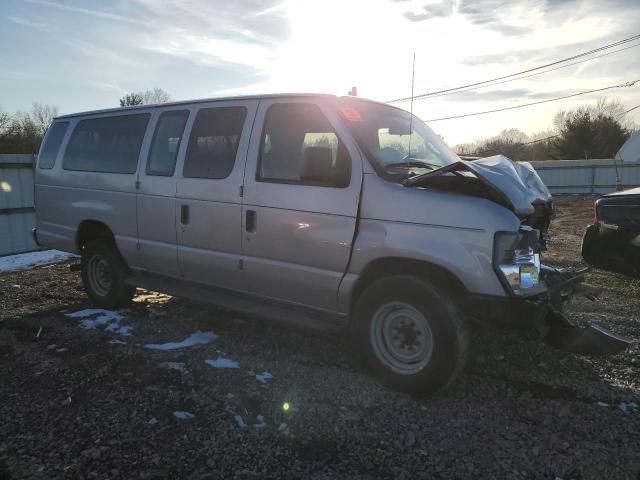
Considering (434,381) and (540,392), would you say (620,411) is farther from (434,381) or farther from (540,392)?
(434,381)

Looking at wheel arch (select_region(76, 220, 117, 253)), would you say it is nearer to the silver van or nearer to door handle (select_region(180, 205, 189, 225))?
the silver van

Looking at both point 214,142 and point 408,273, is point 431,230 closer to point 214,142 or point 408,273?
point 408,273

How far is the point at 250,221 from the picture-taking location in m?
4.27

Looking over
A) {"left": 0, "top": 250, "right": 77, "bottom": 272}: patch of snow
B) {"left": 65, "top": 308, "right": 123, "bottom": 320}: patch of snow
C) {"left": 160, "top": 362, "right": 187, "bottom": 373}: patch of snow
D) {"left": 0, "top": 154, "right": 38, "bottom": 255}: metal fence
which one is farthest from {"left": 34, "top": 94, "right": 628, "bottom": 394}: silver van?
{"left": 0, "top": 154, "right": 38, "bottom": 255}: metal fence

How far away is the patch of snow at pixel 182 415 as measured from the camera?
323 centimetres

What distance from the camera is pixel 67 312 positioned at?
572cm

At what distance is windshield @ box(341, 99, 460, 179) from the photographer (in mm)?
3844

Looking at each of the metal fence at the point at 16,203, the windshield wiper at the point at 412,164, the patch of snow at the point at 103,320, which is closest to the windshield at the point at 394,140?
the windshield wiper at the point at 412,164

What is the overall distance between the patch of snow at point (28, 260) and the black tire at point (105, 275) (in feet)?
11.3

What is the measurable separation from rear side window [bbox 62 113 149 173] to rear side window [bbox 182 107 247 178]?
867mm

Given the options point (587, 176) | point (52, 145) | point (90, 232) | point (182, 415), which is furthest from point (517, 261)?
point (587, 176)

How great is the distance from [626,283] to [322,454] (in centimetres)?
617

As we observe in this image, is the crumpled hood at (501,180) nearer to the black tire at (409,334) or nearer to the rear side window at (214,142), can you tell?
the black tire at (409,334)

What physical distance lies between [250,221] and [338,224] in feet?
3.00
